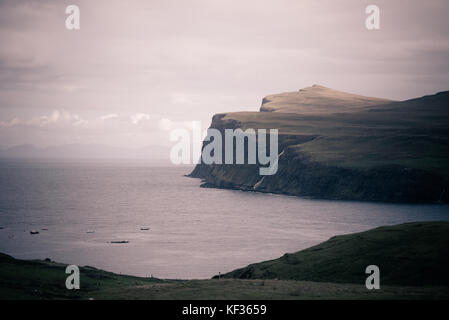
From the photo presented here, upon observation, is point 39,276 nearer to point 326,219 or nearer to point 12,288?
point 12,288

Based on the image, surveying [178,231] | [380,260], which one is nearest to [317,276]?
[380,260]

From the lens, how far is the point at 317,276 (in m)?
64.0

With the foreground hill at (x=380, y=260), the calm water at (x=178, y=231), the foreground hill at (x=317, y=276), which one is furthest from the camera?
the calm water at (x=178, y=231)

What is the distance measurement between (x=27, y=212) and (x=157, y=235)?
65.6 meters

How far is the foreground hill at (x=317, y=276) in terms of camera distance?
46.2 meters

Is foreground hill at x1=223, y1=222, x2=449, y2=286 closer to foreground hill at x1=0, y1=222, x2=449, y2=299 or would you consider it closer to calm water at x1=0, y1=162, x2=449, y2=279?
foreground hill at x1=0, y1=222, x2=449, y2=299

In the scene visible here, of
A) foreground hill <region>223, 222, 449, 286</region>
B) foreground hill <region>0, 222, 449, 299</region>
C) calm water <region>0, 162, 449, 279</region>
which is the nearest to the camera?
foreground hill <region>0, 222, 449, 299</region>

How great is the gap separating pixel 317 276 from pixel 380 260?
8530mm

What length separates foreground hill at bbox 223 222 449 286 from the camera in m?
58.0

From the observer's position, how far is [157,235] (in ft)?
446

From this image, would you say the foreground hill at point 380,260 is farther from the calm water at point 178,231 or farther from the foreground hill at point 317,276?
the calm water at point 178,231

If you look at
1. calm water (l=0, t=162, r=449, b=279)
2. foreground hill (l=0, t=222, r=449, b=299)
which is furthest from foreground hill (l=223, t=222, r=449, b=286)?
calm water (l=0, t=162, r=449, b=279)

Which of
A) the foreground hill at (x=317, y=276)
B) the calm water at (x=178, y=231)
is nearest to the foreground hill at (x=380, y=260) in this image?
the foreground hill at (x=317, y=276)
